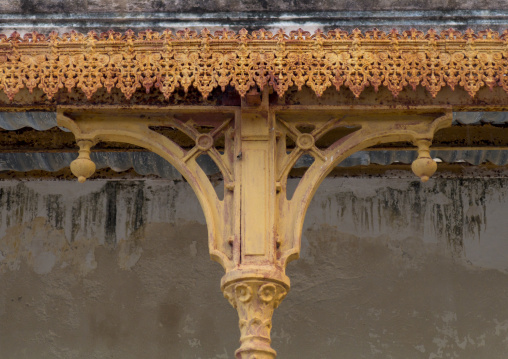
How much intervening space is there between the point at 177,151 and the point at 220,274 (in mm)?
3155

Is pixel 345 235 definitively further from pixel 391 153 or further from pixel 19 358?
pixel 19 358

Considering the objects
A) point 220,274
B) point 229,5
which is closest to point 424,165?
point 229,5

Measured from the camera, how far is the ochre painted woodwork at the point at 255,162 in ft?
24.5

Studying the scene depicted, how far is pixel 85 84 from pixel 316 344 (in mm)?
4256

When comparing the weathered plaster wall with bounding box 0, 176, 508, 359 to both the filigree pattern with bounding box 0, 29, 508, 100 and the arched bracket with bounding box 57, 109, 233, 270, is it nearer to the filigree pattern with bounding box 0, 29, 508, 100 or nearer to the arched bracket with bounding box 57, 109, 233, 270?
the arched bracket with bounding box 57, 109, 233, 270

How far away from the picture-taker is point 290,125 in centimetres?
807

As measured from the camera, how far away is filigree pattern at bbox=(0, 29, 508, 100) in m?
7.63

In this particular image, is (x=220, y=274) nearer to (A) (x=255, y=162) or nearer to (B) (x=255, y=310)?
(A) (x=255, y=162)

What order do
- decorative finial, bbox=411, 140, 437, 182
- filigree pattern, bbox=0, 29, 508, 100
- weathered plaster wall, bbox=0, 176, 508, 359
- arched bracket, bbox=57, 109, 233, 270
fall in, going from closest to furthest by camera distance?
1. filigree pattern, bbox=0, 29, 508, 100
2. arched bracket, bbox=57, 109, 233, 270
3. decorative finial, bbox=411, 140, 437, 182
4. weathered plaster wall, bbox=0, 176, 508, 359

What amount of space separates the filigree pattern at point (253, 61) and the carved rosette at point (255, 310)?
4.62ft

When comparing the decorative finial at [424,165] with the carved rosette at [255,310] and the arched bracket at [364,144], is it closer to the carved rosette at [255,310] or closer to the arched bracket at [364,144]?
the arched bracket at [364,144]

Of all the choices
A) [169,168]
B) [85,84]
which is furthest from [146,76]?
[169,168]

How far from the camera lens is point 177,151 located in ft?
26.3

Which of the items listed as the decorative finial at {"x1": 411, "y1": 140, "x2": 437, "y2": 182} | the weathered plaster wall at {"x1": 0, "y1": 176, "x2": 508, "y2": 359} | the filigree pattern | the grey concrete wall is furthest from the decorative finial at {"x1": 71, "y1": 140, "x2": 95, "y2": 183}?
the weathered plaster wall at {"x1": 0, "y1": 176, "x2": 508, "y2": 359}
